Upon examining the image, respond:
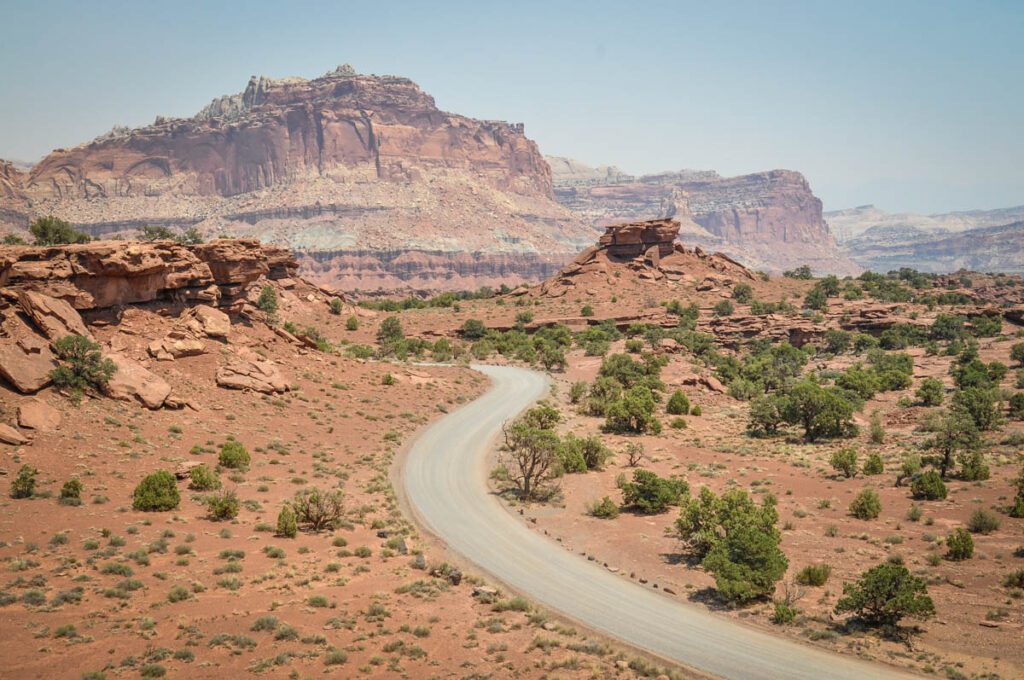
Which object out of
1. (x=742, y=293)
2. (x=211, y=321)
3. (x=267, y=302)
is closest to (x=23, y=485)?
(x=211, y=321)

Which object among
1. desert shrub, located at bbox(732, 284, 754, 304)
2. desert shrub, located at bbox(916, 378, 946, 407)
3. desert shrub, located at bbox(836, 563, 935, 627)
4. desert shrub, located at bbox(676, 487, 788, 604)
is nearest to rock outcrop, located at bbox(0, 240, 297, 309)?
desert shrub, located at bbox(676, 487, 788, 604)

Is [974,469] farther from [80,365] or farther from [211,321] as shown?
[211,321]

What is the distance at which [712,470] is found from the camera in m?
35.6

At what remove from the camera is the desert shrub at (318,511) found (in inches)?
989

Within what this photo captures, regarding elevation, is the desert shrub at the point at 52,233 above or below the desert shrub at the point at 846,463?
above

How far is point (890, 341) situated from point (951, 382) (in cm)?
2177

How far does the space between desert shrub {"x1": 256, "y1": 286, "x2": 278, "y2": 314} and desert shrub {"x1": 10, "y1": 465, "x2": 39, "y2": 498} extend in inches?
1823

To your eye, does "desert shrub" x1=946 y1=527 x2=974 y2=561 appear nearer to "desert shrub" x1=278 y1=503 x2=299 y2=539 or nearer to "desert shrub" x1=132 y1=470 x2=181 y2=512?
"desert shrub" x1=278 y1=503 x2=299 y2=539

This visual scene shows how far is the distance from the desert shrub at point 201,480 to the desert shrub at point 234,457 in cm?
229

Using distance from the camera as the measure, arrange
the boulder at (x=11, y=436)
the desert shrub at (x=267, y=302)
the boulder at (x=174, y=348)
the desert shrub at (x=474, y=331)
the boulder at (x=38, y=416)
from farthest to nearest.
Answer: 1. the desert shrub at (x=474, y=331)
2. the desert shrub at (x=267, y=302)
3. the boulder at (x=174, y=348)
4. the boulder at (x=38, y=416)
5. the boulder at (x=11, y=436)

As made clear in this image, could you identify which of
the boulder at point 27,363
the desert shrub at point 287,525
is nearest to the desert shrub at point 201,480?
the desert shrub at point 287,525

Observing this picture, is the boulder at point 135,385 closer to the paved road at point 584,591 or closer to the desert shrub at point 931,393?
the paved road at point 584,591

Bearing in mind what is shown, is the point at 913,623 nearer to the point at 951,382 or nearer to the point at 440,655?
the point at 440,655

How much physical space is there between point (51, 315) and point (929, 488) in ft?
128
